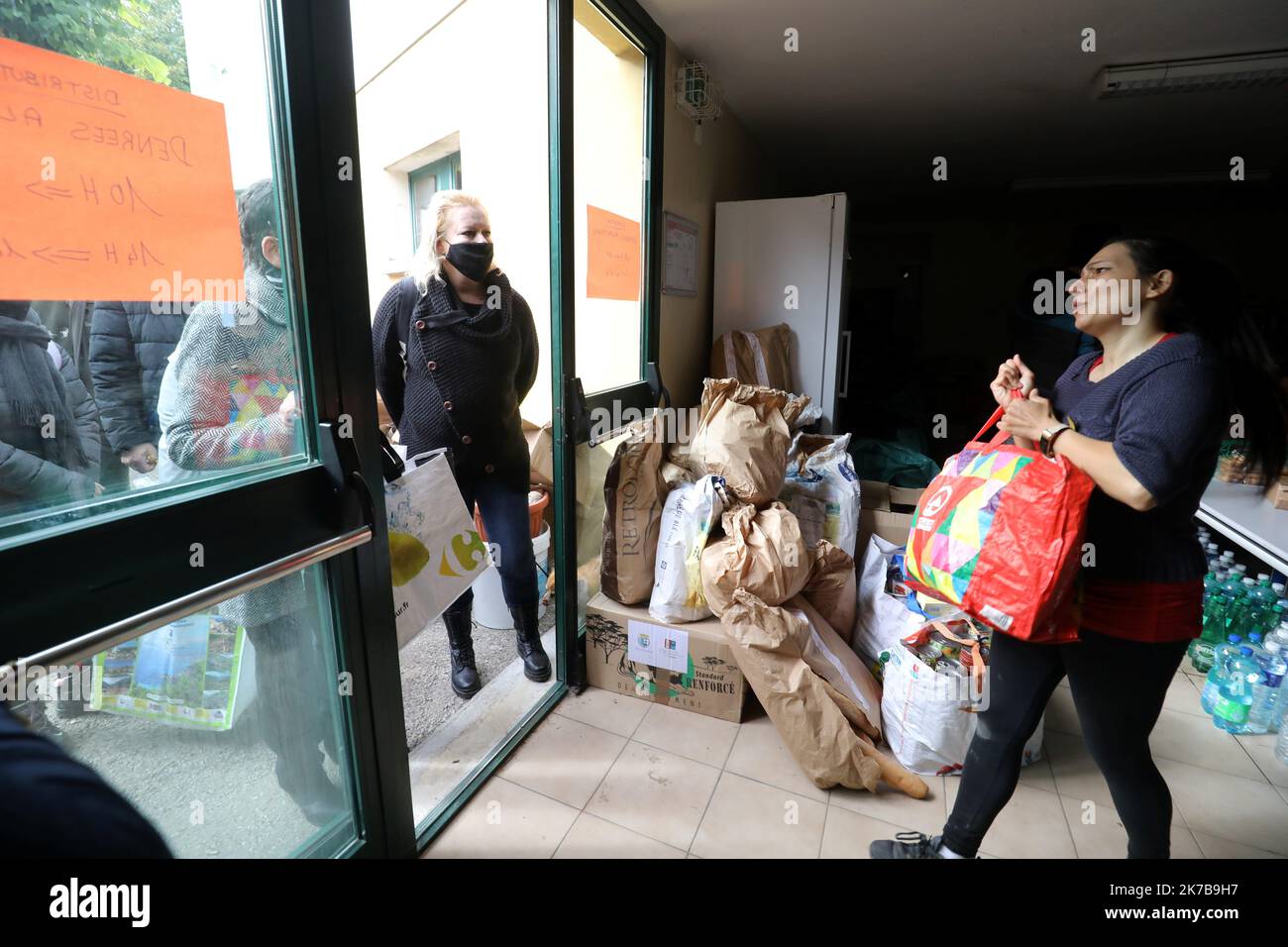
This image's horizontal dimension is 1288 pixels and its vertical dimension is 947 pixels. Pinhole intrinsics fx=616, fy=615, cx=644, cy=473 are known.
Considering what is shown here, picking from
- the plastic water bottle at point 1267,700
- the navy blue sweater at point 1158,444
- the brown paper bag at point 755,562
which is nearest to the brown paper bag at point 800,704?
the brown paper bag at point 755,562

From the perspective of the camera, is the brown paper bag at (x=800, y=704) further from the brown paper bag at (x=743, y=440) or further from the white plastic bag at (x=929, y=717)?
the brown paper bag at (x=743, y=440)

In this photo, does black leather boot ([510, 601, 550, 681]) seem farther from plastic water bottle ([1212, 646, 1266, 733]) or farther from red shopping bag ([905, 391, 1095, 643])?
plastic water bottle ([1212, 646, 1266, 733])

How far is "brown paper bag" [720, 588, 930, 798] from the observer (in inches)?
68.2

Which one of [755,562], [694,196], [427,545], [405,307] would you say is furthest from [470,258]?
[694,196]

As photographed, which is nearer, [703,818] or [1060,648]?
[1060,648]

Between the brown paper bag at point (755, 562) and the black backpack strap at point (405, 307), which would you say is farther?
the brown paper bag at point (755, 562)

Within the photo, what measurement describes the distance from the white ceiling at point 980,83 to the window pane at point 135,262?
1.74 m

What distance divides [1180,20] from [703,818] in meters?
3.17

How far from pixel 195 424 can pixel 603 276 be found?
4.91ft

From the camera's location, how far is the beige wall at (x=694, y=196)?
256 cm
